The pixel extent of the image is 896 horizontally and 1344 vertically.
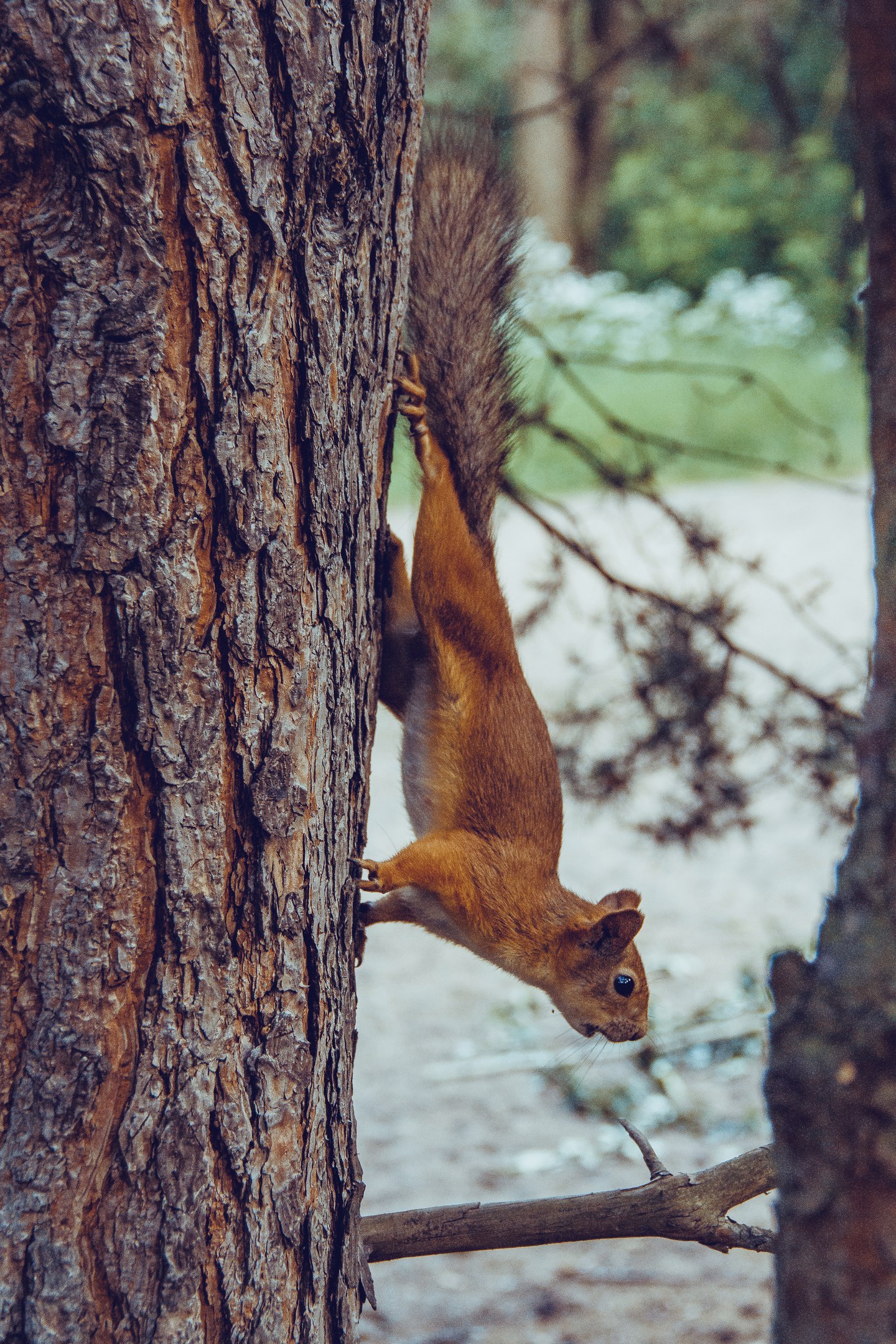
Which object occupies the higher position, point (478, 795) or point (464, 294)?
point (464, 294)

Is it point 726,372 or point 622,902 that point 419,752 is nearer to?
point 622,902

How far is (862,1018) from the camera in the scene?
770 millimetres

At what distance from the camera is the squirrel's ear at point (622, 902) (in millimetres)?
1848

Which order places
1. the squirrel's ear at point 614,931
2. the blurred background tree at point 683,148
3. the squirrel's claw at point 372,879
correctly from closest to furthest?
the squirrel's claw at point 372,879
the squirrel's ear at point 614,931
the blurred background tree at point 683,148

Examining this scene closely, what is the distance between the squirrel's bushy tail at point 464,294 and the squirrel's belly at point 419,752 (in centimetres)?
22

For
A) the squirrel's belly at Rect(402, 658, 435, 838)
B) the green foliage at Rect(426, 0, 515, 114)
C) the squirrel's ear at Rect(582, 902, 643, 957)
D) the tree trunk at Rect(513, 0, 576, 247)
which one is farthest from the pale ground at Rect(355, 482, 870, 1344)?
the green foliage at Rect(426, 0, 515, 114)

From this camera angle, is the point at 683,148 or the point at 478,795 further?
the point at 683,148

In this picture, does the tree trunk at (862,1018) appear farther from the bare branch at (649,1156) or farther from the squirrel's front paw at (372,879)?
the squirrel's front paw at (372,879)

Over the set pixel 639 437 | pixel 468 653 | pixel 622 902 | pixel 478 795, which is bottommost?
pixel 622 902

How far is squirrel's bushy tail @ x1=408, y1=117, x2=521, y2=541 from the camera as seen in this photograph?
65.4 inches

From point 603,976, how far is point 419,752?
420 mm

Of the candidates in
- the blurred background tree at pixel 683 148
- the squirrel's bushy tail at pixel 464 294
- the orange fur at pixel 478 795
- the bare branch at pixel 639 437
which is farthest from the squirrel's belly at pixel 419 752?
the blurred background tree at pixel 683 148

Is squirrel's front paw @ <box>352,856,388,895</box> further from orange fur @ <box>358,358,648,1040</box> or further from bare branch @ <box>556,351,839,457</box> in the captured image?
bare branch @ <box>556,351,839,457</box>

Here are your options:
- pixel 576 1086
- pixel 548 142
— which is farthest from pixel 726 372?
pixel 548 142
